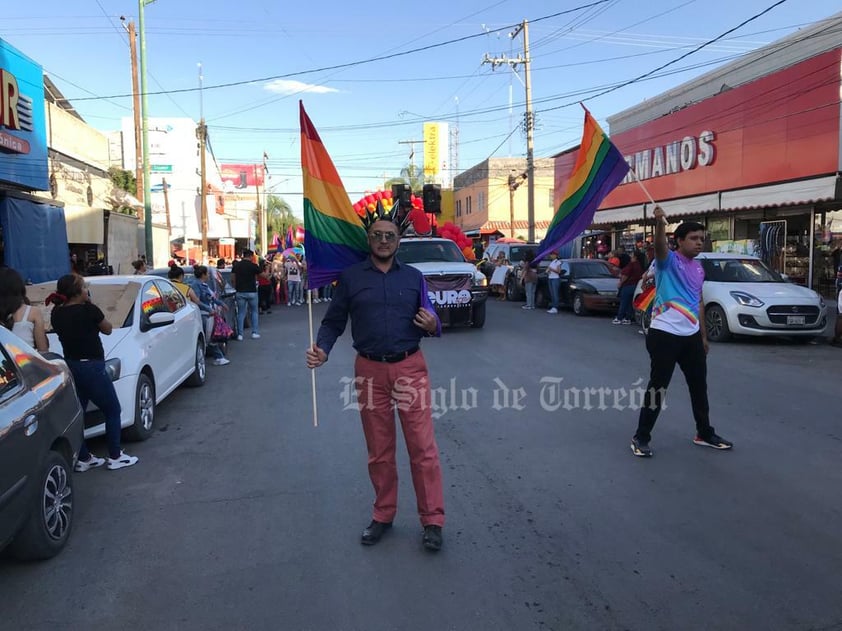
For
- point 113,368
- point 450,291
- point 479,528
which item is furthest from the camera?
point 450,291

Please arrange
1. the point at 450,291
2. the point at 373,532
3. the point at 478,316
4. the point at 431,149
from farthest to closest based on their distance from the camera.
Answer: the point at 431,149, the point at 478,316, the point at 450,291, the point at 373,532

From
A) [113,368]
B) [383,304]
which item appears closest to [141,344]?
[113,368]

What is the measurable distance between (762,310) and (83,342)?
9790 millimetres

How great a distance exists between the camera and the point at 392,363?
3.78 m

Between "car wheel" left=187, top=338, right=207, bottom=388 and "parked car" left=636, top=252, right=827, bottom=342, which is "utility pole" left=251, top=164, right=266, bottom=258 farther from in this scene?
"car wheel" left=187, top=338, right=207, bottom=388

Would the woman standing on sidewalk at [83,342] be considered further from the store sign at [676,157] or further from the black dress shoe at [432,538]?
the store sign at [676,157]

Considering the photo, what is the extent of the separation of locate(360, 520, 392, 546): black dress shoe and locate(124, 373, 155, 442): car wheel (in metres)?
2.92

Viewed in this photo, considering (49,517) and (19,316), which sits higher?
(19,316)

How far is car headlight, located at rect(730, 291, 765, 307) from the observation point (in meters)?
10.8

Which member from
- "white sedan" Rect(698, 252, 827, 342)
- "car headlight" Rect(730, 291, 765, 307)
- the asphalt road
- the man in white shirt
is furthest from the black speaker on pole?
the man in white shirt

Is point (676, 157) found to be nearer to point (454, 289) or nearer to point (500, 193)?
point (454, 289)

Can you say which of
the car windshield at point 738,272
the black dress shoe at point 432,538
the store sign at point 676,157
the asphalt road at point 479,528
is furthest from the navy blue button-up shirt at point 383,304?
the store sign at point 676,157

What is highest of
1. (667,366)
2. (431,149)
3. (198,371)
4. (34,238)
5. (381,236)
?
(431,149)

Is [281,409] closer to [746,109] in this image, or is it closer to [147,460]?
[147,460]
